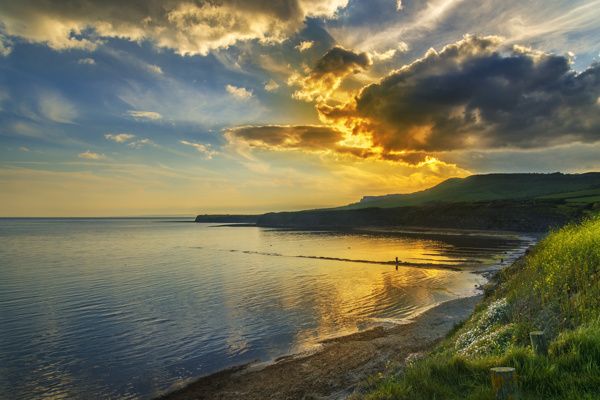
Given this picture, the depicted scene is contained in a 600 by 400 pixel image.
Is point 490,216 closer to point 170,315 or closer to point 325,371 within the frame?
point 170,315

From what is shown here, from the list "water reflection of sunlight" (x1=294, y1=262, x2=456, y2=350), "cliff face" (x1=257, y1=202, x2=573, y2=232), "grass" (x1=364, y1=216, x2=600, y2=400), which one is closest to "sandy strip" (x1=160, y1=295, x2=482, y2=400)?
"water reflection of sunlight" (x1=294, y1=262, x2=456, y2=350)

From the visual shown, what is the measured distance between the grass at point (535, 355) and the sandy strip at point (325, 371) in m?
3.64

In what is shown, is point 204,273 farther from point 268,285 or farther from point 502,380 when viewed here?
point 502,380

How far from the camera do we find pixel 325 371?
1528cm

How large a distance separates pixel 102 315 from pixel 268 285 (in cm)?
1729

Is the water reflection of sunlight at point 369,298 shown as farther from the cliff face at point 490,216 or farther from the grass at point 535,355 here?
the cliff face at point 490,216

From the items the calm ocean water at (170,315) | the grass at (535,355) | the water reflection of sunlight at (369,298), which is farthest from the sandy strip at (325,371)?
the grass at (535,355)

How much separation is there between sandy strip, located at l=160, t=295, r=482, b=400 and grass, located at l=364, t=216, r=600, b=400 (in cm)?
364

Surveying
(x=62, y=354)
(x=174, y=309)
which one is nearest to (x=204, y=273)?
(x=174, y=309)

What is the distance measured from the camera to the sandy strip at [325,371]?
532 inches

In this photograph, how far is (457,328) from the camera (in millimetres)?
18125

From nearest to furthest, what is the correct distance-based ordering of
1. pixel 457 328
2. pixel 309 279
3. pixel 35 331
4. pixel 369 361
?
1. pixel 369 361
2. pixel 457 328
3. pixel 35 331
4. pixel 309 279

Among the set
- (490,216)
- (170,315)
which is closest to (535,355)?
(170,315)

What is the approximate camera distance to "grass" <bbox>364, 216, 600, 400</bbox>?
7.11 metres
